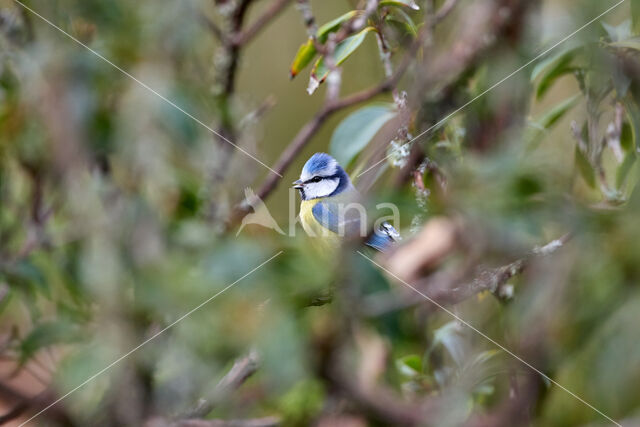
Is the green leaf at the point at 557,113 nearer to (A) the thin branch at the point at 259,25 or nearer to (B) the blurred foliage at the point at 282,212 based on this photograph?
(B) the blurred foliage at the point at 282,212

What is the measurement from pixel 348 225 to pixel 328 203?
0.23 feet

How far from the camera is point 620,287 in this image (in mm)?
383

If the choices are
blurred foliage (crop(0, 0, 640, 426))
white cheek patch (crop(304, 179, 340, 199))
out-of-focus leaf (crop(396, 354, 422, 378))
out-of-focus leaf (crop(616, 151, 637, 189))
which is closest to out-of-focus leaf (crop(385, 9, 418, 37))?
blurred foliage (crop(0, 0, 640, 426))

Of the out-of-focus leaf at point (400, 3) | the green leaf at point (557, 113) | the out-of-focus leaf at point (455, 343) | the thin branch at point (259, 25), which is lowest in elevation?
the out-of-focus leaf at point (455, 343)

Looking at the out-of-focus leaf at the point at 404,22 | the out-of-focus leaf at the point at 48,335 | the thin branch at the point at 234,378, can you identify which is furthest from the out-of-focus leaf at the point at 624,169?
the out-of-focus leaf at the point at 48,335

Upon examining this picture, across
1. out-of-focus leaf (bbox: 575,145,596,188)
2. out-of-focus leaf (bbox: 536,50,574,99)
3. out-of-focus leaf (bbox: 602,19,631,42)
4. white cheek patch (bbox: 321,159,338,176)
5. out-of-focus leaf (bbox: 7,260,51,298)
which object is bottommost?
out-of-focus leaf (bbox: 7,260,51,298)

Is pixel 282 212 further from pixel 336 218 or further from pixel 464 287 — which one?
pixel 464 287

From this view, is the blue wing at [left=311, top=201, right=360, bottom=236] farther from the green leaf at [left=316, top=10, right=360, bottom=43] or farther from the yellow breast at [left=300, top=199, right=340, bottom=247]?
the green leaf at [left=316, top=10, right=360, bottom=43]

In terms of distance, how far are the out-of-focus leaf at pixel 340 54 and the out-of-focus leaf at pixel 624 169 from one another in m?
0.24

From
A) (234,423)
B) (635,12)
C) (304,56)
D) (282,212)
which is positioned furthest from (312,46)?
(234,423)

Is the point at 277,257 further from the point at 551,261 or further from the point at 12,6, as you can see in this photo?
the point at 12,6

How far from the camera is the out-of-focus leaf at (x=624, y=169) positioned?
0.53 m

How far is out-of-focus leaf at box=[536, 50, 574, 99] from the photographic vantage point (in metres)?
0.54

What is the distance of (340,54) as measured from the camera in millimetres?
423
